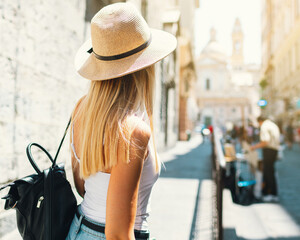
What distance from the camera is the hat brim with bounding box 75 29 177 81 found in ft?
3.81

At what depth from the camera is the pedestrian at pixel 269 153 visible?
5.94 metres

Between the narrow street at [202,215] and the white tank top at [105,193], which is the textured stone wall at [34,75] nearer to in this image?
the narrow street at [202,215]

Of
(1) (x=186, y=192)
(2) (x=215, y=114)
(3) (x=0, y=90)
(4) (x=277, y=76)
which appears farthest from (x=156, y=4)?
(2) (x=215, y=114)

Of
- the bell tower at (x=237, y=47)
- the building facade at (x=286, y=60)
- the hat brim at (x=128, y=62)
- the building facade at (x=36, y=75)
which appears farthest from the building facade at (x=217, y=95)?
the hat brim at (x=128, y=62)

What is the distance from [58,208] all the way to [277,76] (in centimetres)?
3447

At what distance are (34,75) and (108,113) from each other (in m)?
2.25

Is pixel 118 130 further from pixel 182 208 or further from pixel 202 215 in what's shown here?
pixel 182 208

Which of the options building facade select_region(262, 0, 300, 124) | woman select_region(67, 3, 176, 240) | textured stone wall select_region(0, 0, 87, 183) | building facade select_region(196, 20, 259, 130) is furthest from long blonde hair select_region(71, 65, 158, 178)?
building facade select_region(196, 20, 259, 130)

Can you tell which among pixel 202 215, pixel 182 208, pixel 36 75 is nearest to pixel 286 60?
pixel 182 208

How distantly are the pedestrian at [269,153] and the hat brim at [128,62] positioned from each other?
5.10 metres

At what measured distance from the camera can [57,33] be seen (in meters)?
3.54

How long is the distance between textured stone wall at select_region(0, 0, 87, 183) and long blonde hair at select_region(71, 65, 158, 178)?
5.69 ft

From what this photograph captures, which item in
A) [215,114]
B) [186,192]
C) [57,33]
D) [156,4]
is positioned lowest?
[215,114]

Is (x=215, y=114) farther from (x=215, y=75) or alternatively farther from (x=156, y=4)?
(x=156, y=4)
